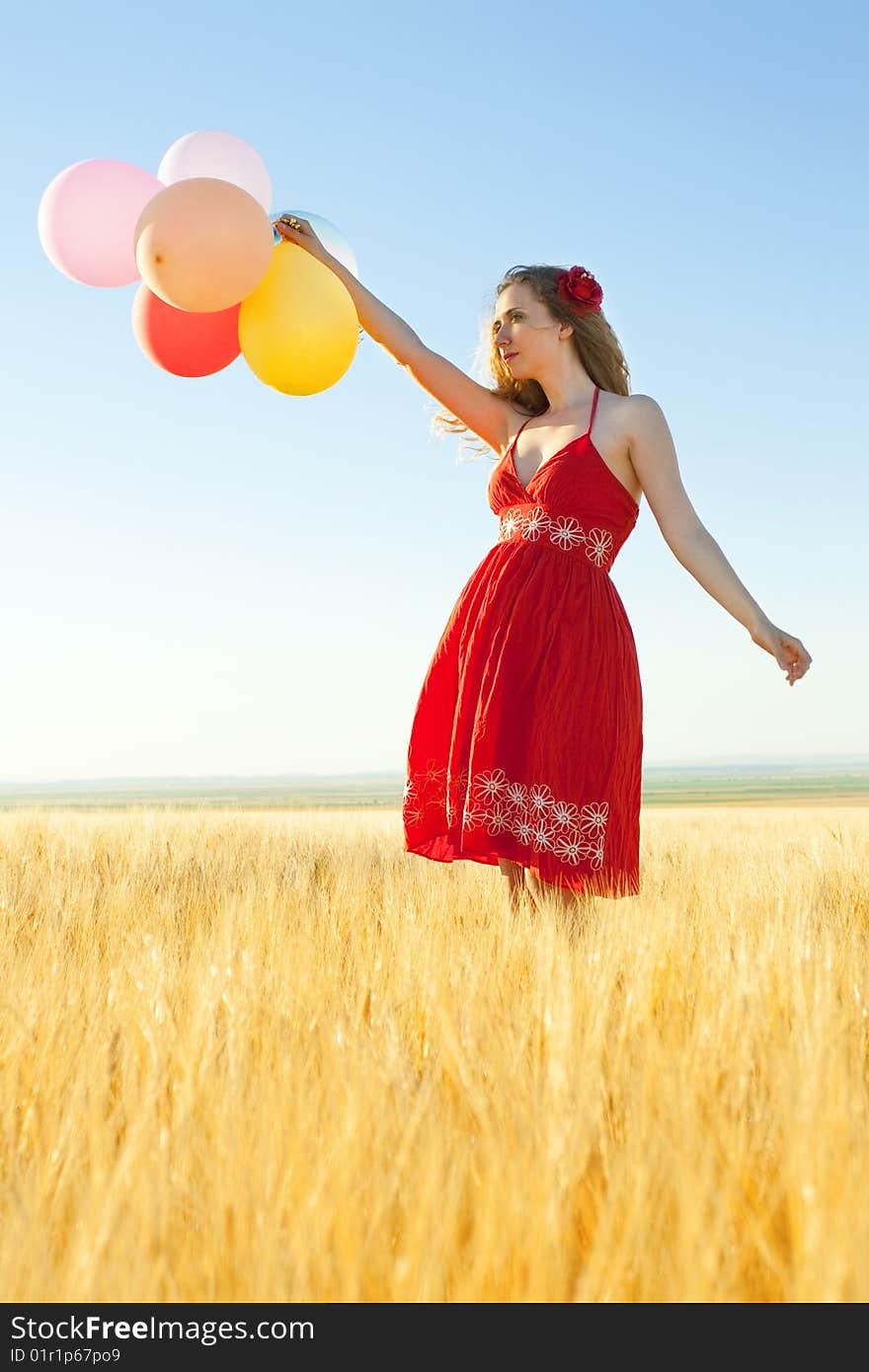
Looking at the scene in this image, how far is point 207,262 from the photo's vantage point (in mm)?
2914

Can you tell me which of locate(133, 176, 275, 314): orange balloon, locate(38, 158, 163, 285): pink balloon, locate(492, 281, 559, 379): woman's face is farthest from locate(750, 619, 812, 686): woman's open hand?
locate(38, 158, 163, 285): pink balloon

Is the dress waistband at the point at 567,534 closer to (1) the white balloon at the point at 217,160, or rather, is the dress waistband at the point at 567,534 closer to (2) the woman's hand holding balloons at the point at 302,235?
(2) the woman's hand holding balloons at the point at 302,235

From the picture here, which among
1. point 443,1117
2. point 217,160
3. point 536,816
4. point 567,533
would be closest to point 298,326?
point 217,160

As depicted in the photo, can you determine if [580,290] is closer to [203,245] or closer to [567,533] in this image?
[567,533]

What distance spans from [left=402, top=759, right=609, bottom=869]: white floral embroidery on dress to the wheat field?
0.81 ft

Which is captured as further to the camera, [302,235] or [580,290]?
[302,235]

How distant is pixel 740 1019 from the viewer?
1.66 m

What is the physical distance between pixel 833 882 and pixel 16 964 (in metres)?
2.46

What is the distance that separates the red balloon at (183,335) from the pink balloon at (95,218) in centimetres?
15

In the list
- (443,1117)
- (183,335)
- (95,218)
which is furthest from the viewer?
(95,218)

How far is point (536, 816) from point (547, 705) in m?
0.28

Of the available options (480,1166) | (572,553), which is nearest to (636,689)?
(572,553)

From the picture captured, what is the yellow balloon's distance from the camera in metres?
3.04

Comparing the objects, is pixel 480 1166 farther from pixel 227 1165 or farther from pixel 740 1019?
pixel 740 1019
